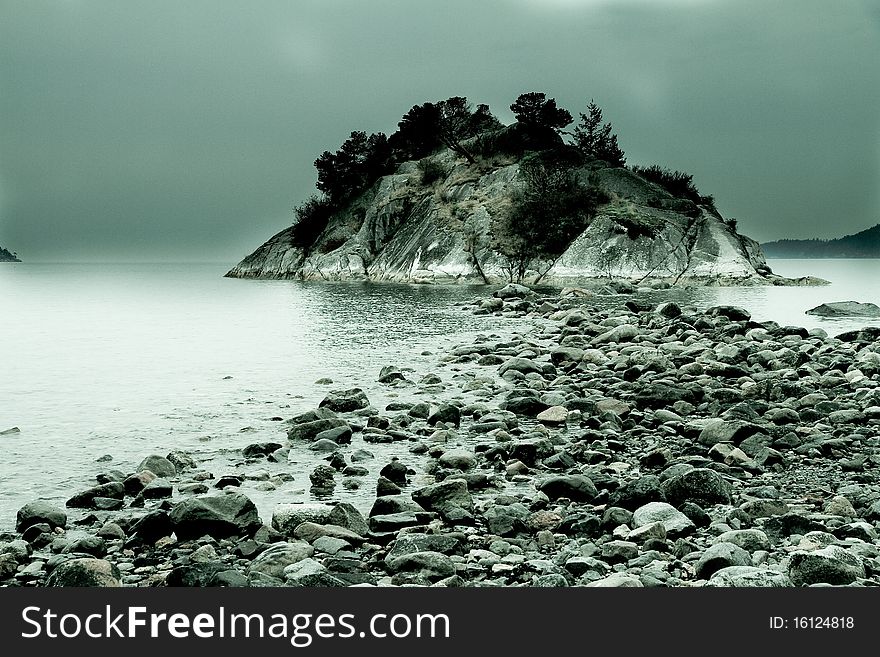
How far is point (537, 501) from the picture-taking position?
7.24 metres

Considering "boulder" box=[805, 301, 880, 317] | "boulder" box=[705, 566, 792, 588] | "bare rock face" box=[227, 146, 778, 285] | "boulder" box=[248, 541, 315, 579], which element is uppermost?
"bare rock face" box=[227, 146, 778, 285]

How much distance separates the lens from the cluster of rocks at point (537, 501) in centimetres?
551

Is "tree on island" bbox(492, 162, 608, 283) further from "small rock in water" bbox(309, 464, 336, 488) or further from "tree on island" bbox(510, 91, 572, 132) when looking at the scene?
"small rock in water" bbox(309, 464, 336, 488)

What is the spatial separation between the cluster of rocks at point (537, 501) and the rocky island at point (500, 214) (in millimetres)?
54408

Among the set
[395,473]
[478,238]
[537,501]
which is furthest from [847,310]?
[478,238]

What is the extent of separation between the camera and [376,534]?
6.58m

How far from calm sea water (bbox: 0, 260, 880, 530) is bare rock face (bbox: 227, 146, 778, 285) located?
29713 mm

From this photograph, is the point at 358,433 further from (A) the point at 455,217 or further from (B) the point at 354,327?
(A) the point at 455,217

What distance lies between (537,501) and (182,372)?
1230cm

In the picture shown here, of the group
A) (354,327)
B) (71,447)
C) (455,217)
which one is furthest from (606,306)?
(455,217)

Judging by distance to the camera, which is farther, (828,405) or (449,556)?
(828,405)

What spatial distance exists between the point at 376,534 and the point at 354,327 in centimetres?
2104

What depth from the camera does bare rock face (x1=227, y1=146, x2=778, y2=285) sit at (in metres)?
66.3

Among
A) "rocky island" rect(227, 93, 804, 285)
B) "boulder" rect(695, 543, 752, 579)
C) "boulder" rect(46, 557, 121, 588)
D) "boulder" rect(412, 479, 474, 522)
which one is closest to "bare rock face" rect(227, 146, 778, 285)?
"rocky island" rect(227, 93, 804, 285)
